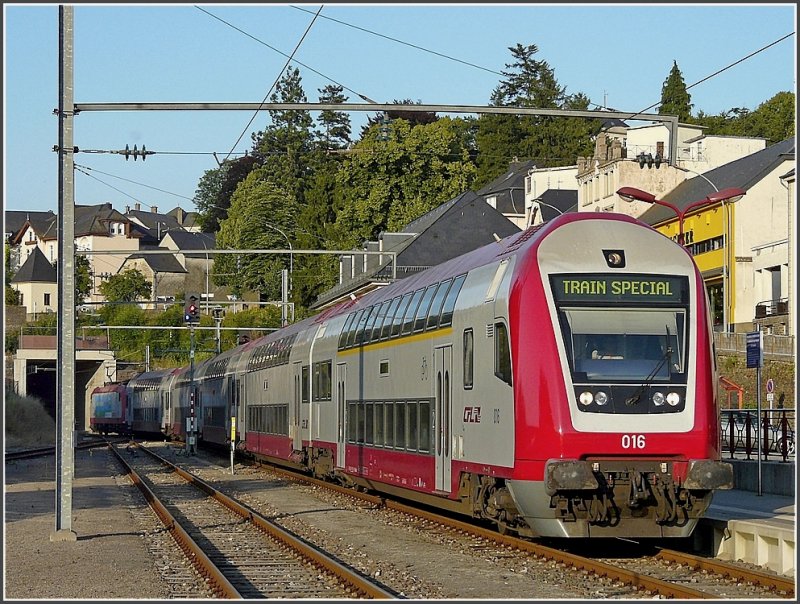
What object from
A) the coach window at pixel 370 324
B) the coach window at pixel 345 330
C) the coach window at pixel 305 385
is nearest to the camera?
the coach window at pixel 370 324

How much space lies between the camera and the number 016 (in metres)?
15.2

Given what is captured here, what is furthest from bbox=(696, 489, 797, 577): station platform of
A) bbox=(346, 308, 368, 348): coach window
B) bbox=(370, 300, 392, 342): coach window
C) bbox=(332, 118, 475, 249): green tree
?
bbox=(332, 118, 475, 249): green tree

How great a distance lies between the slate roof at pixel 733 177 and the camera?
65938mm

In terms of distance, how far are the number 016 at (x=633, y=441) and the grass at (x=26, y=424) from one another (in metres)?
54.4

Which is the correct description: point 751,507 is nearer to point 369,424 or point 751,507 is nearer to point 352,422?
point 369,424

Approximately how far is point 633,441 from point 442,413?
448cm

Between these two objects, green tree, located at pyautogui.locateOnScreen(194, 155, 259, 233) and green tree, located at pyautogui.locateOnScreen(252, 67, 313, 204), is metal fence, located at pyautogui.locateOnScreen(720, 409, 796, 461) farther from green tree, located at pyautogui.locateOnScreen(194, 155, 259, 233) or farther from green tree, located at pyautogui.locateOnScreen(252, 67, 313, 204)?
green tree, located at pyautogui.locateOnScreen(252, 67, 313, 204)

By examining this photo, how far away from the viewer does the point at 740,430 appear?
26938 mm

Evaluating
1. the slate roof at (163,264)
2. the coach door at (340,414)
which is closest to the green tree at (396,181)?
the coach door at (340,414)

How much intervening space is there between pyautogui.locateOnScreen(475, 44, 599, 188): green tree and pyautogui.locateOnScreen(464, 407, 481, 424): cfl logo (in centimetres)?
10460

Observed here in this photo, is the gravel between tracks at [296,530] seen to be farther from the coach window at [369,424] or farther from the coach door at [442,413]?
the coach window at [369,424]

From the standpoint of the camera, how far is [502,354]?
16.2m

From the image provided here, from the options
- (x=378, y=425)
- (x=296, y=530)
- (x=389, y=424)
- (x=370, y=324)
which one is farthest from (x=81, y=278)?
(x=296, y=530)

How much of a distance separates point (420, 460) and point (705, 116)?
10824cm
